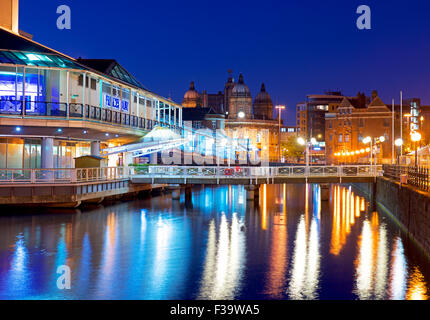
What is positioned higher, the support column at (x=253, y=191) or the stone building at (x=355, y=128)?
the stone building at (x=355, y=128)

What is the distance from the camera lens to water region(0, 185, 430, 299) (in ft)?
73.0

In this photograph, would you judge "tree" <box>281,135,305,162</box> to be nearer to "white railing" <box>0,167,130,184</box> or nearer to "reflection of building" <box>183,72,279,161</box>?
"reflection of building" <box>183,72,279,161</box>

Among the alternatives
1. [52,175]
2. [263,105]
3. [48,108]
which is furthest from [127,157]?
[263,105]

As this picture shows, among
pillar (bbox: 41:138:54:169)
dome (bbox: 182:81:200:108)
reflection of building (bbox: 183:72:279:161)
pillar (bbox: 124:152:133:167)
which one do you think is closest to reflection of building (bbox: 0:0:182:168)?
pillar (bbox: 41:138:54:169)

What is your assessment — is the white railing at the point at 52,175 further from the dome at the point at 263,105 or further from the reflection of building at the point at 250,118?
the dome at the point at 263,105

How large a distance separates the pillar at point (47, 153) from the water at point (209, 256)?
6.17 m

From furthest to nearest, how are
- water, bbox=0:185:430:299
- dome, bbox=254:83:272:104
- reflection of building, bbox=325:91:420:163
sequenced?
dome, bbox=254:83:272:104
reflection of building, bbox=325:91:420:163
water, bbox=0:185:430:299

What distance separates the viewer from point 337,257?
28.5 meters

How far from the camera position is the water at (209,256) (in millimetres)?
22250

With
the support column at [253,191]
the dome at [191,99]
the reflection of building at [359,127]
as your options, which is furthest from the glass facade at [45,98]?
the dome at [191,99]

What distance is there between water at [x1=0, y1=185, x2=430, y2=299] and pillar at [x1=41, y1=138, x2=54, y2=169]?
6.17 metres

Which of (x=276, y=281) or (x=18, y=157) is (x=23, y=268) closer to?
(x=276, y=281)

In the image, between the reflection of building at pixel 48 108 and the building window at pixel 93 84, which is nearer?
the reflection of building at pixel 48 108
